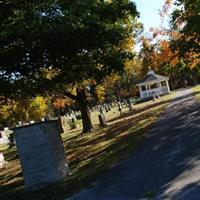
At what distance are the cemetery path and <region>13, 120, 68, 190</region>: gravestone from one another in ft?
6.15

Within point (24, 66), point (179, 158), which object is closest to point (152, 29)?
point (24, 66)

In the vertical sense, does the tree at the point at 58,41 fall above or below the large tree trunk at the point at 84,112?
above

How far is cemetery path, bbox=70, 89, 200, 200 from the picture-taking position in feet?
31.4

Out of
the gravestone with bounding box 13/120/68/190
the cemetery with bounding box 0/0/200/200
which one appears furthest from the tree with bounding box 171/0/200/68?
the gravestone with bounding box 13/120/68/190

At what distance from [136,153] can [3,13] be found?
20.1ft

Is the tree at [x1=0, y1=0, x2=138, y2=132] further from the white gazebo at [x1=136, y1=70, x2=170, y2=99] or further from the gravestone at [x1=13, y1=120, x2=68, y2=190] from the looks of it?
the white gazebo at [x1=136, y1=70, x2=170, y2=99]

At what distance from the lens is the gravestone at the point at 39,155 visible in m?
14.3

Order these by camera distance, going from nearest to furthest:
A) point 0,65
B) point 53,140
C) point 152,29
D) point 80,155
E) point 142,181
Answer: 1. point 142,181
2. point 53,140
3. point 0,65
4. point 80,155
5. point 152,29

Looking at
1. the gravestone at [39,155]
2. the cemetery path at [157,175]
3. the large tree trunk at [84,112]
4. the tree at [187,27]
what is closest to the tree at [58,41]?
the gravestone at [39,155]

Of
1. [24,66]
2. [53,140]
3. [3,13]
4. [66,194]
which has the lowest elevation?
[66,194]

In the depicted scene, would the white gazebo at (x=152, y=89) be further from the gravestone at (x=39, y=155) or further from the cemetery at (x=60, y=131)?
the gravestone at (x=39, y=155)

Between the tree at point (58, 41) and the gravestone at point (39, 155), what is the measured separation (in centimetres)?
204

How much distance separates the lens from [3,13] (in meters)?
14.9

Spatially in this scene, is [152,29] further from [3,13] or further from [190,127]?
[3,13]
